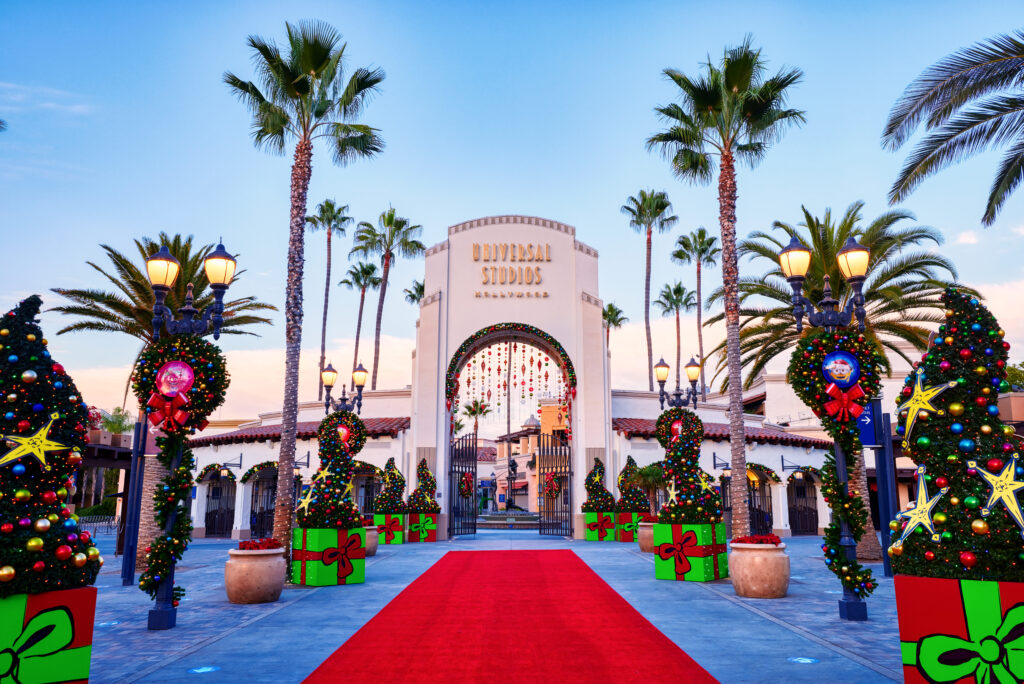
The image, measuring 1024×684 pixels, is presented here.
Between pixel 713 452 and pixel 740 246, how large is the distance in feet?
35.7

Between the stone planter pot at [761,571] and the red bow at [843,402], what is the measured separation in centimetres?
308

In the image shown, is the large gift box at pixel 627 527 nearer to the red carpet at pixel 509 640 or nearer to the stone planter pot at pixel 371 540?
the stone planter pot at pixel 371 540

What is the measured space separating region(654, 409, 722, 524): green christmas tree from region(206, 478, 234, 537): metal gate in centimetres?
2352

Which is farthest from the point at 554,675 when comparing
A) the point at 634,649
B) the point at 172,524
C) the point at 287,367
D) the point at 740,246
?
the point at 740,246

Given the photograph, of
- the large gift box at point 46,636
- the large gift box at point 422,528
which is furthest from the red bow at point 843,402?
the large gift box at point 422,528

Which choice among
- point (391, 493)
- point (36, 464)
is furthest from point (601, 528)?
point (36, 464)

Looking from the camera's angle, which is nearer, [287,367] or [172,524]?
[172,524]

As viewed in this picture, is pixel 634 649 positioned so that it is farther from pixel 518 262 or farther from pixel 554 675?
pixel 518 262

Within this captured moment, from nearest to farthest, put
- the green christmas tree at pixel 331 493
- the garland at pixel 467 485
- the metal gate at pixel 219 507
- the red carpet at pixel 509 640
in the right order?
the red carpet at pixel 509 640, the green christmas tree at pixel 331 493, the garland at pixel 467 485, the metal gate at pixel 219 507

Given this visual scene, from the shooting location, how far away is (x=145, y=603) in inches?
445

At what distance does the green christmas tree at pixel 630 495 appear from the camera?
83.6 feet

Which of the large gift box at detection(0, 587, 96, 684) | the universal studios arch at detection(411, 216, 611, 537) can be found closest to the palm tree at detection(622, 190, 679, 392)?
the universal studios arch at detection(411, 216, 611, 537)

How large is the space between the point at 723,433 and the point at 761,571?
17941 mm

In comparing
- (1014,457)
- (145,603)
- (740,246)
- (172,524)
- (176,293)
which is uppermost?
(740,246)
